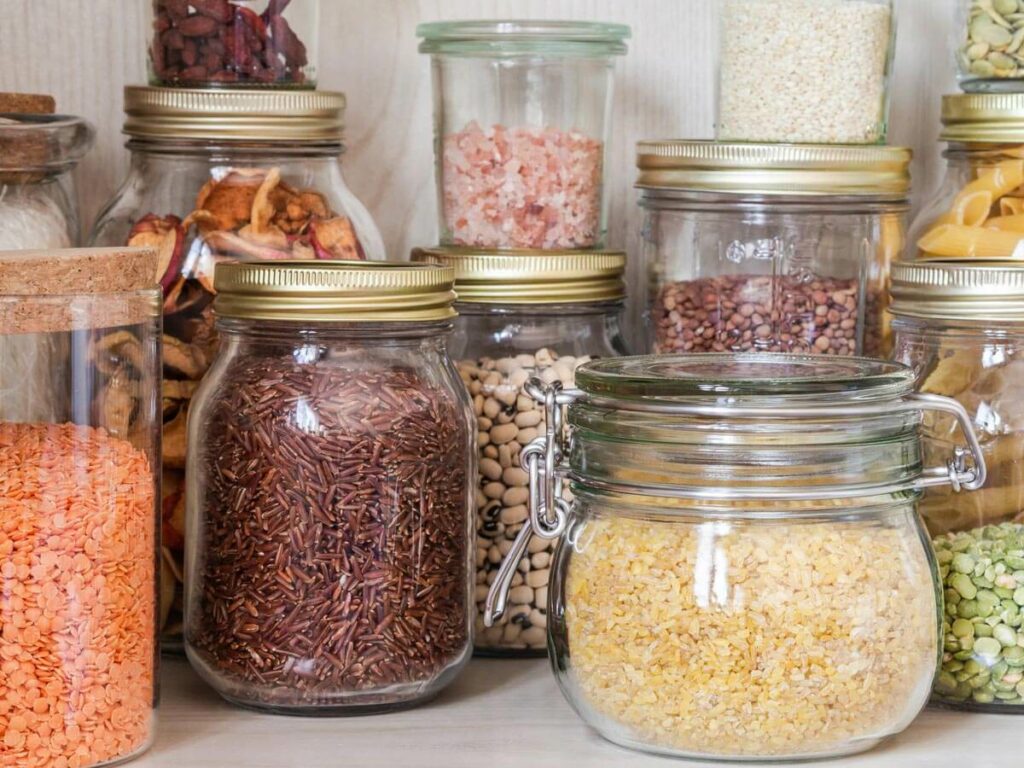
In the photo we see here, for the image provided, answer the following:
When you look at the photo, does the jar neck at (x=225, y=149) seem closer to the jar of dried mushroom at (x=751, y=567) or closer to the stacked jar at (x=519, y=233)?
the stacked jar at (x=519, y=233)

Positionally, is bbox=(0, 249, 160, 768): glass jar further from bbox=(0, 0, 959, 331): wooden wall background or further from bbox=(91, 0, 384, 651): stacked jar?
bbox=(0, 0, 959, 331): wooden wall background

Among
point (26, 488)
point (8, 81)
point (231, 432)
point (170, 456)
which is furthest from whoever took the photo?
point (8, 81)

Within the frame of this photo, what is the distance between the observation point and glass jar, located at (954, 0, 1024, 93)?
1.10 meters

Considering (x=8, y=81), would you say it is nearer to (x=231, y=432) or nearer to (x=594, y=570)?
(x=231, y=432)

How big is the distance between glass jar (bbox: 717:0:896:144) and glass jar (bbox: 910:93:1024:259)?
6cm

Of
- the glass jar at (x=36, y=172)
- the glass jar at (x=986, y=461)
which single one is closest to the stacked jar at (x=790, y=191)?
the glass jar at (x=986, y=461)

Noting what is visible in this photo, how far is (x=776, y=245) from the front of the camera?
3.55 ft

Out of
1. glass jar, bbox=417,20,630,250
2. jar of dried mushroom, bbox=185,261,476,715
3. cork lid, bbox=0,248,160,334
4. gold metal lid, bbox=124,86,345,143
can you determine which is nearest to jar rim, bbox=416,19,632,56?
glass jar, bbox=417,20,630,250

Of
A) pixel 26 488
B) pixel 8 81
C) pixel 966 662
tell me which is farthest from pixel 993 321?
pixel 8 81

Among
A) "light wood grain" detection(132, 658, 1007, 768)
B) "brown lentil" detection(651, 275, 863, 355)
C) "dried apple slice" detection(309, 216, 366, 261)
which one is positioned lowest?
"light wood grain" detection(132, 658, 1007, 768)

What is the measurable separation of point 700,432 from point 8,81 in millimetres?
643

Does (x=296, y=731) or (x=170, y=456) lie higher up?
(x=170, y=456)

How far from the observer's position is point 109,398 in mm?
845

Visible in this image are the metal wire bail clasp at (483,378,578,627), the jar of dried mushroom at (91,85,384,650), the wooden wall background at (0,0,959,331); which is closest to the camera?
the metal wire bail clasp at (483,378,578,627)
